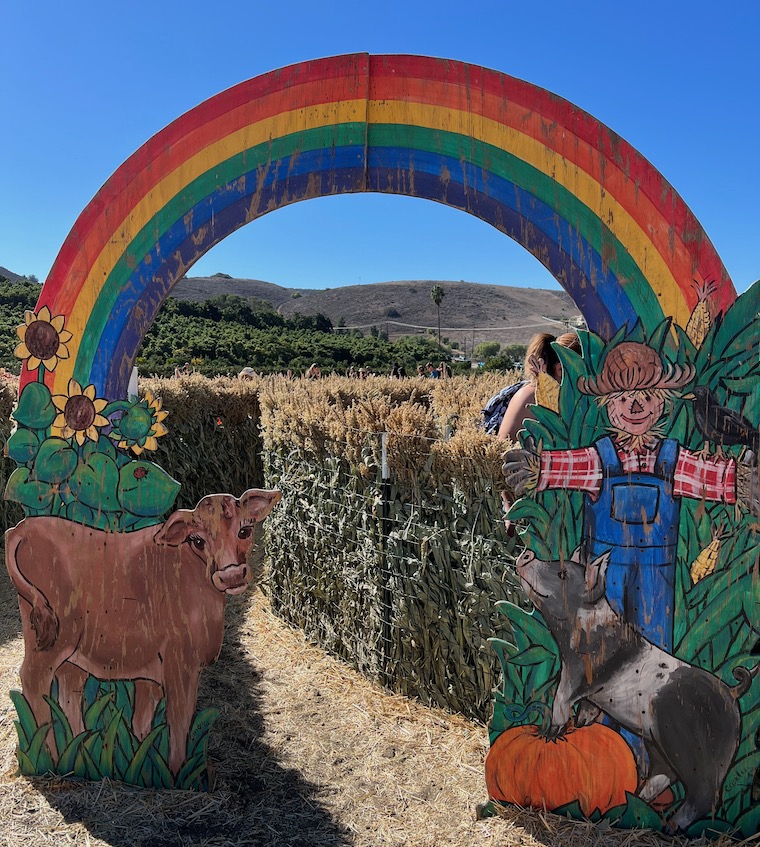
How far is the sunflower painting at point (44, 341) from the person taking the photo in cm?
303

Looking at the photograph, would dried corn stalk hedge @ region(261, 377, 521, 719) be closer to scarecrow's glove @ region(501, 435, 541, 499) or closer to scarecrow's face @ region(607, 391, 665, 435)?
scarecrow's glove @ region(501, 435, 541, 499)

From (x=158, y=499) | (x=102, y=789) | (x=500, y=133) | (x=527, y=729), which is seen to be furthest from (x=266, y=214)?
(x=102, y=789)

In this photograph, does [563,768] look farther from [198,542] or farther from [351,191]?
[351,191]

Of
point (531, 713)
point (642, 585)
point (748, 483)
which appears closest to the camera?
point (748, 483)

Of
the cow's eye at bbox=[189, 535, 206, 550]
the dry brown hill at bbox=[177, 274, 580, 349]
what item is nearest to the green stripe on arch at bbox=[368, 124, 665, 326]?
the cow's eye at bbox=[189, 535, 206, 550]

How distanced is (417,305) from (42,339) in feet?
299

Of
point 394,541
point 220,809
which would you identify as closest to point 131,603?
point 220,809

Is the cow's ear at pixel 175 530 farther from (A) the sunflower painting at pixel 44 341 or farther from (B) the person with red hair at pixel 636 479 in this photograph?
(B) the person with red hair at pixel 636 479

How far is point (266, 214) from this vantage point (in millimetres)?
2904

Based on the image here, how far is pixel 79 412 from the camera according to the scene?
9.97 feet

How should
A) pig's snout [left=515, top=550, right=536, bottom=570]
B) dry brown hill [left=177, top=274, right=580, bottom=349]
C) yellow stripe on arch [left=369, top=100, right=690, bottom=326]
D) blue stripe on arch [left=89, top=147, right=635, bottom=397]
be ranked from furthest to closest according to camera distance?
dry brown hill [left=177, top=274, right=580, bottom=349] → pig's snout [left=515, top=550, right=536, bottom=570] → blue stripe on arch [left=89, top=147, right=635, bottom=397] → yellow stripe on arch [left=369, top=100, right=690, bottom=326]

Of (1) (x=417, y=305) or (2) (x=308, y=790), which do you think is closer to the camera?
(2) (x=308, y=790)

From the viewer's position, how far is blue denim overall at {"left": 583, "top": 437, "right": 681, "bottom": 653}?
8.50ft

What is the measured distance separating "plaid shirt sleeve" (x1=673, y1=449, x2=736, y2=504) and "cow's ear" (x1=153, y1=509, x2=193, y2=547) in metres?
2.00
